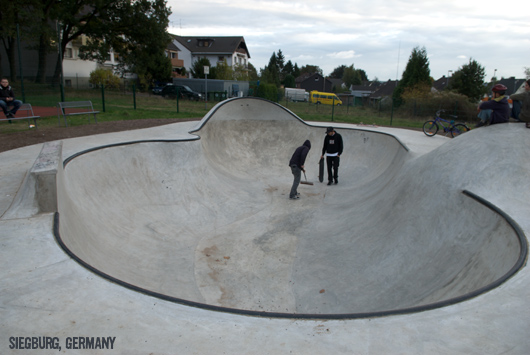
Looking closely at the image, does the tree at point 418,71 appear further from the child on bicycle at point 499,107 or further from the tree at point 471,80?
the child on bicycle at point 499,107

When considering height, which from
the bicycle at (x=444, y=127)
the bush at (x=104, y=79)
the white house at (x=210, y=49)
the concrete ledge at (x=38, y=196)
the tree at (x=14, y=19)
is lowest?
the concrete ledge at (x=38, y=196)

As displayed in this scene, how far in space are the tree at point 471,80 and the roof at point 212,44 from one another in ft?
137

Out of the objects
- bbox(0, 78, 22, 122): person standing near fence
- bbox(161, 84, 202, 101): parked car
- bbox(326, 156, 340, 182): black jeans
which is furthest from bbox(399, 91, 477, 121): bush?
bbox(0, 78, 22, 122): person standing near fence

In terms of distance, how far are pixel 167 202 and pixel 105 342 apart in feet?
20.5

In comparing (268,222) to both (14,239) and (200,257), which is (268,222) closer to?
(200,257)

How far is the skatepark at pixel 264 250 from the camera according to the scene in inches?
119

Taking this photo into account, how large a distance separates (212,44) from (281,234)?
6809cm

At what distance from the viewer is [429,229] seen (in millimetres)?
6199

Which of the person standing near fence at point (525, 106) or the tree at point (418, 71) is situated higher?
the tree at point (418, 71)

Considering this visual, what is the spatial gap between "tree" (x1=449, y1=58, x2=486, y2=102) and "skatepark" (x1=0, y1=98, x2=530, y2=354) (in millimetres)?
31676

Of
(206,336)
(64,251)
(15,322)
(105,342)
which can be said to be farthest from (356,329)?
(64,251)

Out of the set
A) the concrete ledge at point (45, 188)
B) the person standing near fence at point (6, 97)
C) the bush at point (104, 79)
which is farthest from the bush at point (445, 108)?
the bush at point (104, 79)

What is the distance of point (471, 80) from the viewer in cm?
3834

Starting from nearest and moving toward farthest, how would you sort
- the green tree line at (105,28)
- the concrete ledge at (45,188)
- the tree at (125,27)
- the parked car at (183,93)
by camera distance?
1. the concrete ledge at (45,188)
2. the green tree line at (105,28)
3. the tree at (125,27)
4. the parked car at (183,93)
